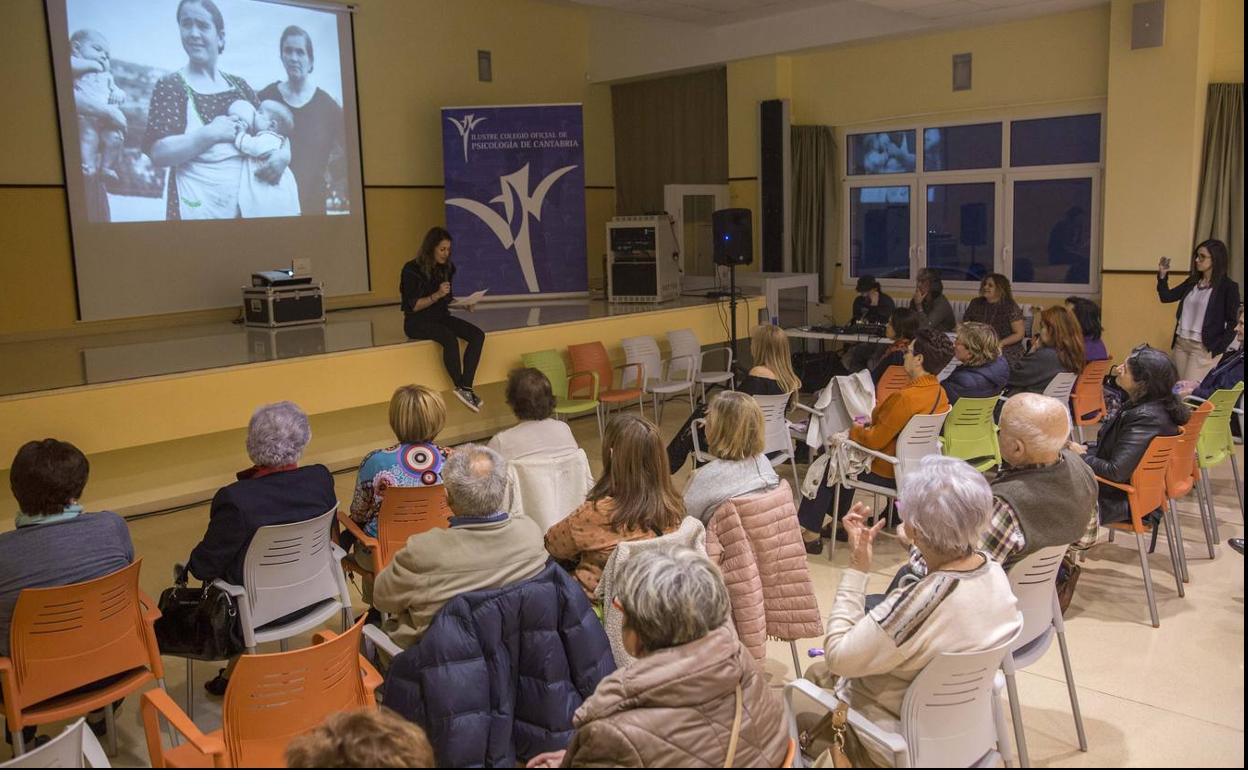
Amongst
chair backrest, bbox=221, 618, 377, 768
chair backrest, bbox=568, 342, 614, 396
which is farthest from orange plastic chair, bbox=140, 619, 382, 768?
chair backrest, bbox=568, 342, 614, 396

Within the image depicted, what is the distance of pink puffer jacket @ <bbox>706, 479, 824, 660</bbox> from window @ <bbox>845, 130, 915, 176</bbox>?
7.49 m

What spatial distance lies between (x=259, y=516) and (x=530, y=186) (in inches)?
283

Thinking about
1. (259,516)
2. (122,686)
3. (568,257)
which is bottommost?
(122,686)

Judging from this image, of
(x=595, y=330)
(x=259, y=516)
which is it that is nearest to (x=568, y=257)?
(x=595, y=330)

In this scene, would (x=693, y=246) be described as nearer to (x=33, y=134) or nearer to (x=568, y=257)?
(x=568, y=257)

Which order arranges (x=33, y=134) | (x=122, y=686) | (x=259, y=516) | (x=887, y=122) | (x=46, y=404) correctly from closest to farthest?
(x=122, y=686) < (x=259, y=516) < (x=46, y=404) < (x=33, y=134) < (x=887, y=122)

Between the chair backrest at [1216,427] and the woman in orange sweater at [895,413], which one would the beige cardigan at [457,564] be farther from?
the chair backrest at [1216,427]

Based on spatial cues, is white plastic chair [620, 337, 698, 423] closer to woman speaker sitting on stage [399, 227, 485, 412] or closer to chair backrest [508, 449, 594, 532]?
woman speaker sitting on stage [399, 227, 485, 412]

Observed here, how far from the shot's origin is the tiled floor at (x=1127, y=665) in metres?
3.16

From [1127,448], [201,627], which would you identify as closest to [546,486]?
[201,627]

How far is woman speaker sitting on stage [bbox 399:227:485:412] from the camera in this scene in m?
7.11

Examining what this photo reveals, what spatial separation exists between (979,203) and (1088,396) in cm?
381

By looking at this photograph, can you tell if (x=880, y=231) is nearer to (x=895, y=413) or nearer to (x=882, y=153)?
(x=882, y=153)

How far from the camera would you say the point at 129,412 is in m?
5.70
